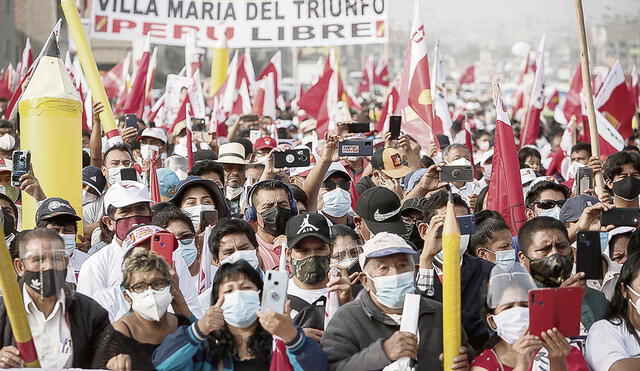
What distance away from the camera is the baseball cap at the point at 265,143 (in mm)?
11062

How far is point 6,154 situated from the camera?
9.72 meters

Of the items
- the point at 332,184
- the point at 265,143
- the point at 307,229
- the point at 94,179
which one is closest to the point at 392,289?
the point at 307,229

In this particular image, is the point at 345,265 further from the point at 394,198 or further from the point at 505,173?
the point at 505,173

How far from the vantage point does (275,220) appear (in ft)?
22.4

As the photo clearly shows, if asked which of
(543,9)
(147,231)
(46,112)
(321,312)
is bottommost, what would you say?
(321,312)

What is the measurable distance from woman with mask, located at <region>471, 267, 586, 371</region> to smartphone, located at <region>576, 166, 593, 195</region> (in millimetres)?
3195

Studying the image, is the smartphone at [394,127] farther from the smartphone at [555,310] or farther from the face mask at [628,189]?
the smartphone at [555,310]

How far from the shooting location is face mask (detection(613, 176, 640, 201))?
24.8 feet

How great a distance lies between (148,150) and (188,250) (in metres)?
3.97

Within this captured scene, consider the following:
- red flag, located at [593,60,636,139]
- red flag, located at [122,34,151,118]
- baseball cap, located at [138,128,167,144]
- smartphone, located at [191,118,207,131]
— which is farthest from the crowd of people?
red flag, located at [122,34,151,118]

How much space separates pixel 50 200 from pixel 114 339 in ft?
7.01

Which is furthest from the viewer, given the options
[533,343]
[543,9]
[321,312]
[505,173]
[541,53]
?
[543,9]

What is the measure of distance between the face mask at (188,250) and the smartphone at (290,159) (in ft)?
5.60

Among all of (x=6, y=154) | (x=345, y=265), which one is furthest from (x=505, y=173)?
(x=6, y=154)
